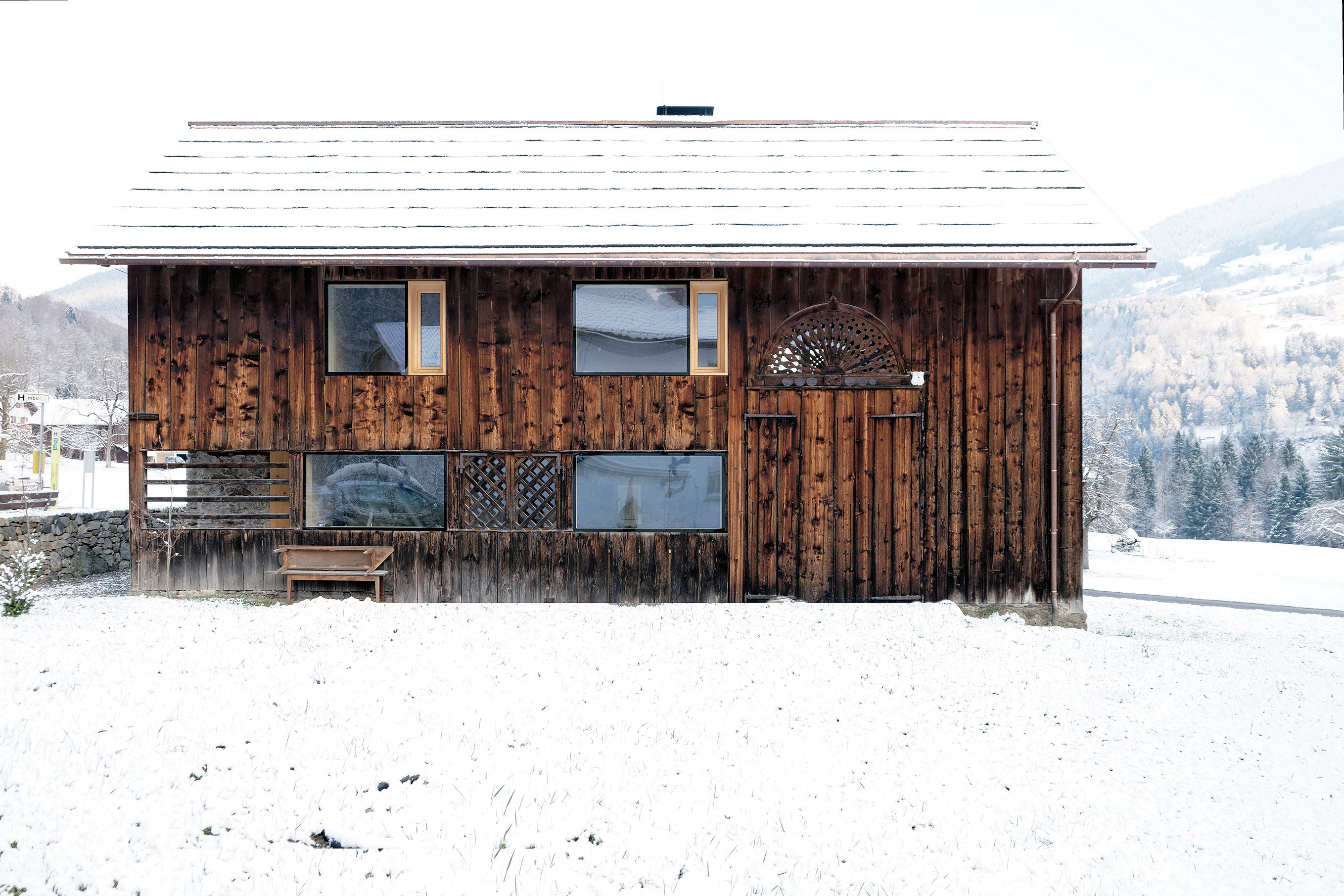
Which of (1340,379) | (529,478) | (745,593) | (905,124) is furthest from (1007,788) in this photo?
(1340,379)

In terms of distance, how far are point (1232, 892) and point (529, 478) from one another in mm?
6539

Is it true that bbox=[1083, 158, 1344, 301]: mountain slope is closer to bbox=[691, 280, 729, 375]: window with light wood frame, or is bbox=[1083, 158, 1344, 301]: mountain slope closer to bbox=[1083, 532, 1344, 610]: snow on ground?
bbox=[1083, 532, 1344, 610]: snow on ground

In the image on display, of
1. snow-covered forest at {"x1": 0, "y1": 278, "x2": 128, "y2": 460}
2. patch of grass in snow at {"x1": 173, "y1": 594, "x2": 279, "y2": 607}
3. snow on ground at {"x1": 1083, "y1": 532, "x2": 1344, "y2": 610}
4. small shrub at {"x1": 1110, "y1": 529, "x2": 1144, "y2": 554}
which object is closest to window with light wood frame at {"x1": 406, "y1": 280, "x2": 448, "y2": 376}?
patch of grass in snow at {"x1": 173, "y1": 594, "x2": 279, "y2": 607}

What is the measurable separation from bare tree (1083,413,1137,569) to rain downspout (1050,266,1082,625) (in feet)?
46.3

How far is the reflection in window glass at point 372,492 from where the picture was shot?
8.33 meters

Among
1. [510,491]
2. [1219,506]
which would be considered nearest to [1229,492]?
[1219,506]

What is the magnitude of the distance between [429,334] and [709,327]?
3082 mm

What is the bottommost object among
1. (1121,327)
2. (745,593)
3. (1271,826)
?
(1271,826)

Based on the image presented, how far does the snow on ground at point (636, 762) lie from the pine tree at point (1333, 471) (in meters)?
49.5

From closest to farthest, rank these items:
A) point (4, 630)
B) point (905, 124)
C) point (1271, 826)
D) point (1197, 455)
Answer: point (1271, 826)
point (4, 630)
point (905, 124)
point (1197, 455)

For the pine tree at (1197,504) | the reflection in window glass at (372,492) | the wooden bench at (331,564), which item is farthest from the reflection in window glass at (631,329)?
the pine tree at (1197,504)

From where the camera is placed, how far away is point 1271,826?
409 cm

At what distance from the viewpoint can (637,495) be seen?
827 centimetres

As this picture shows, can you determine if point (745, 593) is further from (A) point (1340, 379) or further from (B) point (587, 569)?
(A) point (1340, 379)
